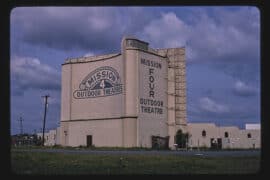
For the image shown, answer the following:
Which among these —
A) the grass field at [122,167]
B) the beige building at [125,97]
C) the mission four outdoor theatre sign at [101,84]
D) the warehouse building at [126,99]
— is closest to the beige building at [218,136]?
the warehouse building at [126,99]

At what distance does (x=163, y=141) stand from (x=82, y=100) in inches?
371

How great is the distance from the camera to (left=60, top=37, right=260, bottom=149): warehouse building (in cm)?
4481

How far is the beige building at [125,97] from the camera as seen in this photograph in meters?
44.8

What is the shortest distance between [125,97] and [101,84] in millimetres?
3304

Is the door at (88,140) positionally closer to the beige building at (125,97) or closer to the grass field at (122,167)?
the beige building at (125,97)

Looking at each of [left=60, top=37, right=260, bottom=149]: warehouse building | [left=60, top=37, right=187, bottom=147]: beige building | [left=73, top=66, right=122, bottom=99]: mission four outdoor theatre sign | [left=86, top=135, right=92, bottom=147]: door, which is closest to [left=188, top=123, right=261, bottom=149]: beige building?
[left=60, top=37, right=260, bottom=149]: warehouse building

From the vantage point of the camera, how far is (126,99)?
44.8 meters

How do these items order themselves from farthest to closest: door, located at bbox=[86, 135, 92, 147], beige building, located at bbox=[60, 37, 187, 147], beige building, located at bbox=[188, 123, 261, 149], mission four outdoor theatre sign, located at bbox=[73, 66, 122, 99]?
1. beige building, located at bbox=[188, 123, 261, 149]
2. door, located at bbox=[86, 135, 92, 147]
3. mission four outdoor theatre sign, located at bbox=[73, 66, 122, 99]
4. beige building, located at bbox=[60, 37, 187, 147]

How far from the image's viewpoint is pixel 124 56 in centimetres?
4512

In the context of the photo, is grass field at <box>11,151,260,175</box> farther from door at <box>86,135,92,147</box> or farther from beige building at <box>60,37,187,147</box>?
door at <box>86,135,92,147</box>
